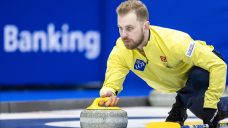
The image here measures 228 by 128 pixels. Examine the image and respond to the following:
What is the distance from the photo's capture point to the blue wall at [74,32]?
22.7 ft

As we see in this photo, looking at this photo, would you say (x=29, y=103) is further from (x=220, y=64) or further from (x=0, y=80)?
(x=220, y=64)

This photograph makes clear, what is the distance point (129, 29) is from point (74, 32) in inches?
145

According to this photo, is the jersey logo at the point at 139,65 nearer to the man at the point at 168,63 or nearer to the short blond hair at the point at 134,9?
the man at the point at 168,63

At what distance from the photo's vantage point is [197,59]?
11.5ft

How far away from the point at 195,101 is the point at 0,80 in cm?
359

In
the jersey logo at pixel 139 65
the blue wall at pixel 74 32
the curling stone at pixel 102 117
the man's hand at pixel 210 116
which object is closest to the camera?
the curling stone at pixel 102 117

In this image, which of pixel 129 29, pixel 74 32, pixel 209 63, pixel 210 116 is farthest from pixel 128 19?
pixel 74 32

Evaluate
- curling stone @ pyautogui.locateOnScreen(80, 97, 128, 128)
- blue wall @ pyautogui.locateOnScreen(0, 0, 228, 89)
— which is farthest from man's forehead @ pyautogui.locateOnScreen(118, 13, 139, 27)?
blue wall @ pyautogui.locateOnScreen(0, 0, 228, 89)

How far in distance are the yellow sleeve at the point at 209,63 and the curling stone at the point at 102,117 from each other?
0.45 meters

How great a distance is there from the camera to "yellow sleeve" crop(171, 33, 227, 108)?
3.46 metres

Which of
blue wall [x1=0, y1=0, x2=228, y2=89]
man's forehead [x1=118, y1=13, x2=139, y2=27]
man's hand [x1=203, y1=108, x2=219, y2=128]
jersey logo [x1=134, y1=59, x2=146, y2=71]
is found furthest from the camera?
blue wall [x1=0, y1=0, x2=228, y2=89]

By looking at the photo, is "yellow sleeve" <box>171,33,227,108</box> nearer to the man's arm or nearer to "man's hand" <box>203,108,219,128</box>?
"man's hand" <box>203,108,219,128</box>

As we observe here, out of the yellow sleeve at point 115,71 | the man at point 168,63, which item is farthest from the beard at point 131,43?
the yellow sleeve at point 115,71

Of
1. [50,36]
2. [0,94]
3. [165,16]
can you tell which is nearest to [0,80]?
[0,94]
